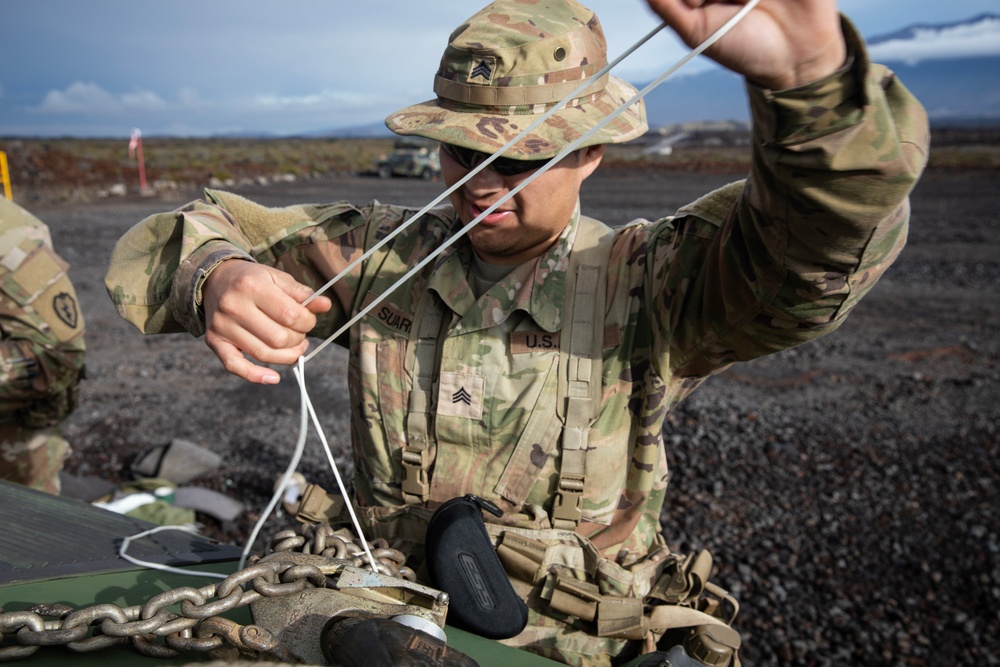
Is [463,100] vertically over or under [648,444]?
over

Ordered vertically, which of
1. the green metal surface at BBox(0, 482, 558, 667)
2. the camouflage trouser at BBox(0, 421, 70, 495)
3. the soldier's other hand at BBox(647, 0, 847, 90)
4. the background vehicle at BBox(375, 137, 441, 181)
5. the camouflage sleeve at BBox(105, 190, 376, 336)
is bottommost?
the camouflage trouser at BBox(0, 421, 70, 495)

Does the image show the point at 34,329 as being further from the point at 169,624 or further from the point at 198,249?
the point at 169,624

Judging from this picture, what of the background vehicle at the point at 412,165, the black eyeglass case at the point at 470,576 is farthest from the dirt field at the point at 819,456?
the background vehicle at the point at 412,165

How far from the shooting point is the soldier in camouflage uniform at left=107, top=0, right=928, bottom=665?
175 cm

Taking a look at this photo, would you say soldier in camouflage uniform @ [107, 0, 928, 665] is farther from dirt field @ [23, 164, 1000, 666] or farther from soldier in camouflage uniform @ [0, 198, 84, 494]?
dirt field @ [23, 164, 1000, 666]

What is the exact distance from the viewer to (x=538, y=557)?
198 centimetres

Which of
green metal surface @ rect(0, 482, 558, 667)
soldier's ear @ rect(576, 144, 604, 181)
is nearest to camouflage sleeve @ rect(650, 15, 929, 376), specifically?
soldier's ear @ rect(576, 144, 604, 181)

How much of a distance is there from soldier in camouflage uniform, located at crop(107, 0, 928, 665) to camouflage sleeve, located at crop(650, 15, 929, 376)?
1 cm

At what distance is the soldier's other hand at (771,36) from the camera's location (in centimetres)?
113

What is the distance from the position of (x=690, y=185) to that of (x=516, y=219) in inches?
1008

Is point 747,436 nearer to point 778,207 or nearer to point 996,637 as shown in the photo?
point 996,637

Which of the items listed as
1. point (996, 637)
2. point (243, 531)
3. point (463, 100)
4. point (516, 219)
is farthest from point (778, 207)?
point (243, 531)

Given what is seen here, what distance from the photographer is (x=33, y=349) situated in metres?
3.76

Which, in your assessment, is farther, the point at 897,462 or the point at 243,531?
the point at 897,462
